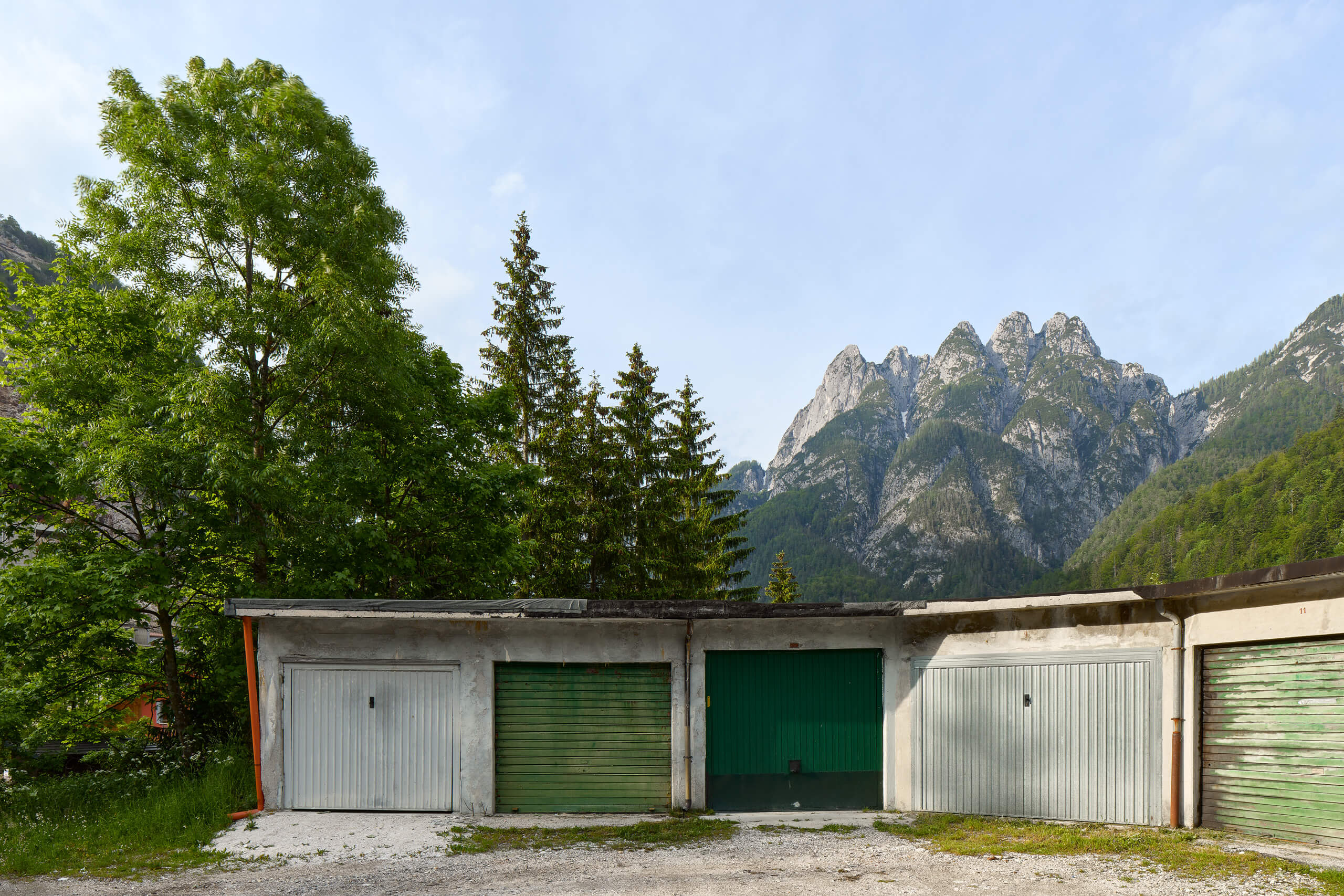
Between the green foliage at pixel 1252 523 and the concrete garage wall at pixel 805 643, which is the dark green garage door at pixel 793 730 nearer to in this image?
the concrete garage wall at pixel 805 643

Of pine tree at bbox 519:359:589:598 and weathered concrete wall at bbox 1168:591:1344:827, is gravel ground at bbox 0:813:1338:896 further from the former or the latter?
pine tree at bbox 519:359:589:598

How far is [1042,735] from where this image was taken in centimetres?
1008

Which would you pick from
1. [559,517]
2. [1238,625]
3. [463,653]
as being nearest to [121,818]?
[463,653]

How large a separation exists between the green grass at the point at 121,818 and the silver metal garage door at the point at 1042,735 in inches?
363

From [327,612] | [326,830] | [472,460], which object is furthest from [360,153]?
[326,830]

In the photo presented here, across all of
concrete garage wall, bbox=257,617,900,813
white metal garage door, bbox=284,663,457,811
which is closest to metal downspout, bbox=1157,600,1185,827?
concrete garage wall, bbox=257,617,900,813

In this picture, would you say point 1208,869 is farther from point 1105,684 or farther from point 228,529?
point 228,529

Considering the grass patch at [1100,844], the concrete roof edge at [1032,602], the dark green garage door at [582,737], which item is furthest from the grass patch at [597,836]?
the concrete roof edge at [1032,602]

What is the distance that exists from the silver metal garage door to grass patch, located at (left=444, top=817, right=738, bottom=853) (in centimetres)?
324

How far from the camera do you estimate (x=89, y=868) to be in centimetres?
814

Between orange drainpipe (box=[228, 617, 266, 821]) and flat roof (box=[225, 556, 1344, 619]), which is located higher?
flat roof (box=[225, 556, 1344, 619])

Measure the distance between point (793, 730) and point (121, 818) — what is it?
9.02 metres

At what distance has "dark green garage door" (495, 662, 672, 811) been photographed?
10.8 meters

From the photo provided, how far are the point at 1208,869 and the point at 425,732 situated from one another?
937 cm
